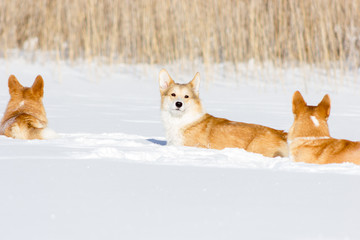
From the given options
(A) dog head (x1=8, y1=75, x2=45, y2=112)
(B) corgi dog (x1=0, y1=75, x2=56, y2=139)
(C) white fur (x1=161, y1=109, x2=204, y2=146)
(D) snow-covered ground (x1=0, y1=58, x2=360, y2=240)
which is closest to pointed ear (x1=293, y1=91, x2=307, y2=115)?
(D) snow-covered ground (x1=0, y1=58, x2=360, y2=240)

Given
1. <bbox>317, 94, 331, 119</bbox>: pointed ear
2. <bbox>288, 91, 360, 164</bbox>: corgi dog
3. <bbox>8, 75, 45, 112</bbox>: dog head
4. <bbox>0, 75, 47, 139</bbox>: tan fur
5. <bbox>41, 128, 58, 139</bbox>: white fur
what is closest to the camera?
<bbox>288, 91, 360, 164</bbox>: corgi dog

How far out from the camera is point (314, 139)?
4109 mm

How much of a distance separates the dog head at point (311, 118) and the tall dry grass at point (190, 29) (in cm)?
574

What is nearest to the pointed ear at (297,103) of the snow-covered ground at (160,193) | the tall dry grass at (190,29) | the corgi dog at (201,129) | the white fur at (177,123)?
the corgi dog at (201,129)

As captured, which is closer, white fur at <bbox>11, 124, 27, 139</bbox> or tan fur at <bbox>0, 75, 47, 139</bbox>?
white fur at <bbox>11, 124, 27, 139</bbox>

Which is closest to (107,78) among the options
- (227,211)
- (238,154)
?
(238,154)

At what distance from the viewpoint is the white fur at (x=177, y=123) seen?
5.07 m

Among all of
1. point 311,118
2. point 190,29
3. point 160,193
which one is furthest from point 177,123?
point 190,29

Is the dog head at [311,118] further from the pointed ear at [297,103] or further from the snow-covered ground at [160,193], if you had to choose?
the snow-covered ground at [160,193]

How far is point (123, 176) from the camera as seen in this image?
314 cm

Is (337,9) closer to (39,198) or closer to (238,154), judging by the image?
(238,154)

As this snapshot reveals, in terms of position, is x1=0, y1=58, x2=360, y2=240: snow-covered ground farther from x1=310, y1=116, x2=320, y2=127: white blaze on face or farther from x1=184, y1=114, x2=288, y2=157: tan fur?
x1=310, y1=116, x2=320, y2=127: white blaze on face

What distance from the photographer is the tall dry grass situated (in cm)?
1019

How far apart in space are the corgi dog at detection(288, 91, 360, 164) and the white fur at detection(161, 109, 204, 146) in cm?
122
